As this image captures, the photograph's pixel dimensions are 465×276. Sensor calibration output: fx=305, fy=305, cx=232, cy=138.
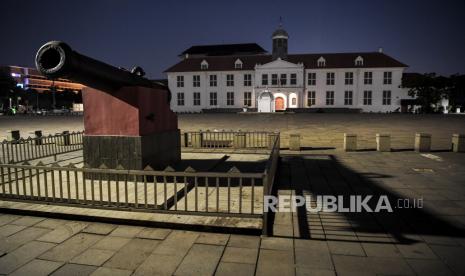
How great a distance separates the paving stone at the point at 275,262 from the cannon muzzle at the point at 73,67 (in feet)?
13.6

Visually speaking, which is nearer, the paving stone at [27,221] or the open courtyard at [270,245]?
the open courtyard at [270,245]

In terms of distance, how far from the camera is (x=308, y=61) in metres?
51.0

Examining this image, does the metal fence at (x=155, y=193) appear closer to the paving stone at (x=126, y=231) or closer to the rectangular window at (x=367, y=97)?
the paving stone at (x=126, y=231)

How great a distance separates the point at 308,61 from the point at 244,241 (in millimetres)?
50350

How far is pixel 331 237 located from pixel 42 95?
9620cm

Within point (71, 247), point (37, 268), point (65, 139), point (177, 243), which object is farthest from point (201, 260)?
point (65, 139)

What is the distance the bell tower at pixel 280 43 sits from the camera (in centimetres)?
5319

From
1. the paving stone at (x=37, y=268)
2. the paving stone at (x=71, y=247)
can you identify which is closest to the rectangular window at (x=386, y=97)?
the paving stone at (x=71, y=247)

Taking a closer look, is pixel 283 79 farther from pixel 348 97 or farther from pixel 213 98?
pixel 213 98

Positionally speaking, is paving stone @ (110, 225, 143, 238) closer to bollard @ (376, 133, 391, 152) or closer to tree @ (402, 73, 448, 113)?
bollard @ (376, 133, 391, 152)

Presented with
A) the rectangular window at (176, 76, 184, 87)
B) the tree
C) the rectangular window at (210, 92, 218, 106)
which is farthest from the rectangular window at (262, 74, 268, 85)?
the tree

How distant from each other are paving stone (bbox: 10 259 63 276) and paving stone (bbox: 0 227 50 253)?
0.65m

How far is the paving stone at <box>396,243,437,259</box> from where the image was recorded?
3.87 meters

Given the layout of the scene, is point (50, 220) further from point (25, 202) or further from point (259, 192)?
point (259, 192)
